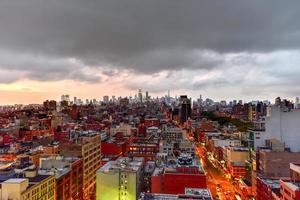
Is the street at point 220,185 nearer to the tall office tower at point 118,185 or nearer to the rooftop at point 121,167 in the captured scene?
the rooftop at point 121,167

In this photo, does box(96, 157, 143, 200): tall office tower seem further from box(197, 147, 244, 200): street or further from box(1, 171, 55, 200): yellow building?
box(197, 147, 244, 200): street

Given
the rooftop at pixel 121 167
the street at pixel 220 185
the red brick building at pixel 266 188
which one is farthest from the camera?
the street at pixel 220 185

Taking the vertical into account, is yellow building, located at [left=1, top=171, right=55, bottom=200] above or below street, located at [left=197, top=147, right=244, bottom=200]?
above

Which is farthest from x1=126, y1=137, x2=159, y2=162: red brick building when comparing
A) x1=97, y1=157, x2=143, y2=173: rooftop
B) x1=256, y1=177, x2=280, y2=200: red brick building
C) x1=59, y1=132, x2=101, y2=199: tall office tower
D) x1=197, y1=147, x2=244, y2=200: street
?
x1=256, y1=177, x2=280, y2=200: red brick building

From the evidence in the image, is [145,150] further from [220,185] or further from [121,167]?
[121,167]

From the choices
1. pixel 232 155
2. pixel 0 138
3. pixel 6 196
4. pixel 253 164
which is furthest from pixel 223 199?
pixel 0 138

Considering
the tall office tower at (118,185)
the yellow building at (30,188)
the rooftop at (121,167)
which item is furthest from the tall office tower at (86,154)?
the yellow building at (30,188)
